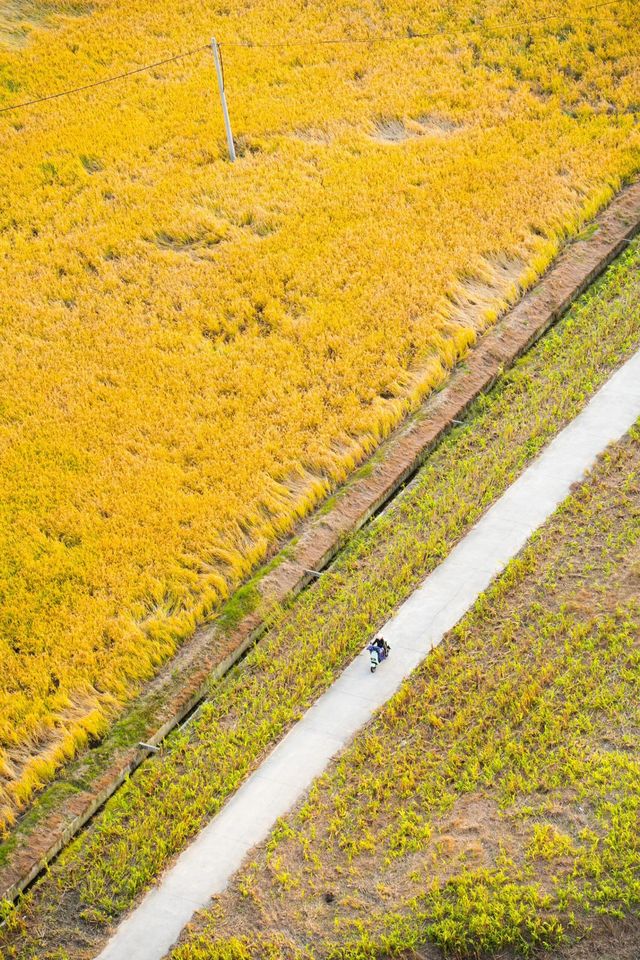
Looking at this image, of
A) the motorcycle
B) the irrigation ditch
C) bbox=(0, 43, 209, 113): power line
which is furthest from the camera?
bbox=(0, 43, 209, 113): power line

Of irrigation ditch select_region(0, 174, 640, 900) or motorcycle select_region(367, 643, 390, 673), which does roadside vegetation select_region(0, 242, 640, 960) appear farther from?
motorcycle select_region(367, 643, 390, 673)

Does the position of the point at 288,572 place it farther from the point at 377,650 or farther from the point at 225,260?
the point at 225,260

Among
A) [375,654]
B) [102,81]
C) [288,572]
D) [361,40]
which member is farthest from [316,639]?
[361,40]

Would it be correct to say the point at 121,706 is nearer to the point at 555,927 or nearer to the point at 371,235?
the point at 555,927

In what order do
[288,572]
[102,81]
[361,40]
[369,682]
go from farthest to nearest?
[361,40] → [102,81] → [288,572] → [369,682]

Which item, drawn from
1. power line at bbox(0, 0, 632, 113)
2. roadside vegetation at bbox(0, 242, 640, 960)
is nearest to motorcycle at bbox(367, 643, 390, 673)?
roadside vegetation at bbox(0, 242, 640, 960)

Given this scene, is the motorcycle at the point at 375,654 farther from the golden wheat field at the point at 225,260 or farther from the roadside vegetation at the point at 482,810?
the golden wheat field at the point at 225,260

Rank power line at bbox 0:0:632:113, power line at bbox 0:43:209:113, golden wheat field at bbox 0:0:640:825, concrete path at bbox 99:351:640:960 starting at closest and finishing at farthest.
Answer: concrete path at bbox 99:351:640:960 → golden wheat field at bbox 0:0:640:825 → power line at bbox 0:43:209:113 → power line at bbox 0:0:632:113
